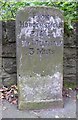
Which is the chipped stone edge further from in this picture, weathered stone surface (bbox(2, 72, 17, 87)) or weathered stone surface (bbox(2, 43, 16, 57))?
weathered stone surface (bbox(2, 43, 16, 57))

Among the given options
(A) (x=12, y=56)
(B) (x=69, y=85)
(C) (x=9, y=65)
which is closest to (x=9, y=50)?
(A) (x=12, y=56)

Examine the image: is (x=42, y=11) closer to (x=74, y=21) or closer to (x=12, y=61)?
(x=74, y=21)

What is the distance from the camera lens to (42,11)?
3.47 meters

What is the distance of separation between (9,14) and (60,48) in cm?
125

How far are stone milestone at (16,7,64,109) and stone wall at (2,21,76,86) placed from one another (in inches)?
19.3

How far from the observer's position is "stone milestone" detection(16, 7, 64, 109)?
347 centimetres

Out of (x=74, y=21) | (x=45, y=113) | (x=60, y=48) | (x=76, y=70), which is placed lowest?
(x=45, y=113)

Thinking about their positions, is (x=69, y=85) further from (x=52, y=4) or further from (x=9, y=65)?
(x=52, y=4)

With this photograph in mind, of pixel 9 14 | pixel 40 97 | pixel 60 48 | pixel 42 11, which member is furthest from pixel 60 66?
pixel 9 14

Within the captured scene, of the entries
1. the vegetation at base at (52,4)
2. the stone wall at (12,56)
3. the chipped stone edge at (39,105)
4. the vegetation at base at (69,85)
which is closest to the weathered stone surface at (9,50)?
the stone wall at (12,56)

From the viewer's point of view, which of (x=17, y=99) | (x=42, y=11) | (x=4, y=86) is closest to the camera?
(x=42, y=11)

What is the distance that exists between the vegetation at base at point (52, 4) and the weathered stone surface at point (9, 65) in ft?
2.12

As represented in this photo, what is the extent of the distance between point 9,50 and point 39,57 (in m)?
0.65

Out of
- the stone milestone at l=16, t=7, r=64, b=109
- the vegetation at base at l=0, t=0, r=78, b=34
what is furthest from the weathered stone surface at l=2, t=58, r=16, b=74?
the vegetation at base at l=0, t=0, r=78, b=34
